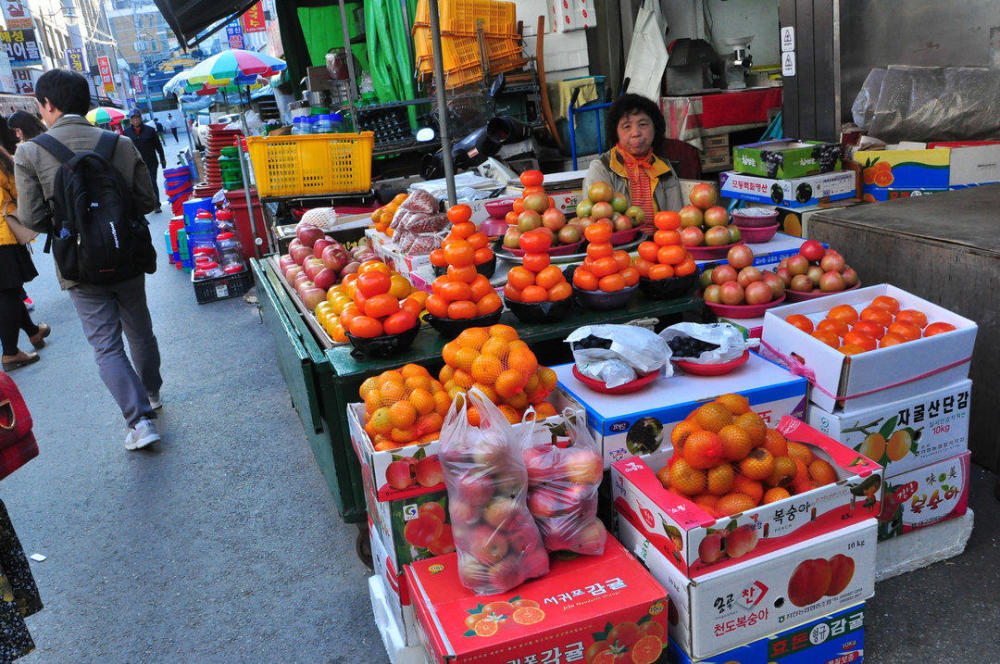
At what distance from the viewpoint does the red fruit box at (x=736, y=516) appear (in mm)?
1966

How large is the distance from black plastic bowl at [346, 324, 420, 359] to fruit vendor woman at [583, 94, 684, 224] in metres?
2.15

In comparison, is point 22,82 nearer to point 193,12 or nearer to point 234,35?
point 234,35

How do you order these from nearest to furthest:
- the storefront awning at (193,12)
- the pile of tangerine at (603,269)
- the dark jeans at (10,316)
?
1. the pile of tangerine at (603,269)
2. the dark jeans at (10,316)
3. the storefront awning at (193,12)

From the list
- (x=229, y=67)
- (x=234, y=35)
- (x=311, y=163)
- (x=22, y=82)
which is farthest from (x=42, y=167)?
(x=22, y=82)

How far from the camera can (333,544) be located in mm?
3516

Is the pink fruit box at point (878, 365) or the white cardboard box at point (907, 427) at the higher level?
the pink fruit box at point (878, 365)

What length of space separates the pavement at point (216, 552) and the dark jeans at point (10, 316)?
87cm

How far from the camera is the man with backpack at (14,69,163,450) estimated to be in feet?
13.8

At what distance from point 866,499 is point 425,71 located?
7.68 meters

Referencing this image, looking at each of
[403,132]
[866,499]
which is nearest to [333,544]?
[866,499]

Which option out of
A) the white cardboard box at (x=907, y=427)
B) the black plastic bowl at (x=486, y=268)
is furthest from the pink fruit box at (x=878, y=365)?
the black plastic bowl at (x=486, y=268)

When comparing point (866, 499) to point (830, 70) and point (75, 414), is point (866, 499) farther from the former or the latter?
point (75, 414)

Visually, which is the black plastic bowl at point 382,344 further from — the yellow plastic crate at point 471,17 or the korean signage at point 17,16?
the korean signage at point 17,16

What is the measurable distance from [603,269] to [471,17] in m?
6.21
